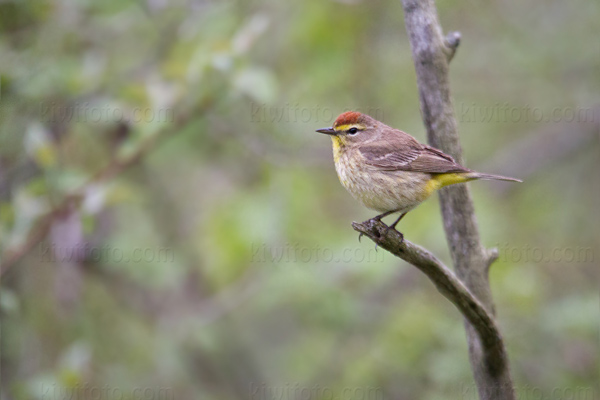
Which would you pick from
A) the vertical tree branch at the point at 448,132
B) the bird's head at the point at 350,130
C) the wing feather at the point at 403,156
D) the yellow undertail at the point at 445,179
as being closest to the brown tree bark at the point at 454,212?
the vertical tree branch at the point at 448,132

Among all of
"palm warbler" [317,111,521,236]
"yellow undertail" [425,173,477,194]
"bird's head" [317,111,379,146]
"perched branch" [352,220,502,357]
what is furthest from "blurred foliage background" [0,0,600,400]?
"perched branch" [352,220,502,357]

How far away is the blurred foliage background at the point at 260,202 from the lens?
187 inches

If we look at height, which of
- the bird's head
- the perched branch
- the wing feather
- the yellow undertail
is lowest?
the perched branch

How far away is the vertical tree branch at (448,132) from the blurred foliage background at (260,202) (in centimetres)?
140

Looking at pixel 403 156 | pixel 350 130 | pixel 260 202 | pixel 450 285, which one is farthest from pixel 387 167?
pixel 260 202

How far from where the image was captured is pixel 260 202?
18.6 ft

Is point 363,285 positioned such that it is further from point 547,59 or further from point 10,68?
point 10,68

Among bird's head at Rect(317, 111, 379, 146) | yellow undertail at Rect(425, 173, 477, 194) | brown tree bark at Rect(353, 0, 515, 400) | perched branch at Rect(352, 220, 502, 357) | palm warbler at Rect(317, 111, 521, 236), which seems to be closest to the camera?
perched branch at Rect(352, 220, 502, 357)

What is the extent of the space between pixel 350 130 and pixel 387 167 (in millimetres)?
483

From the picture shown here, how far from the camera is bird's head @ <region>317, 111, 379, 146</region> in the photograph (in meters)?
4.56

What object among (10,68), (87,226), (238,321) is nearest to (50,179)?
(87,226)

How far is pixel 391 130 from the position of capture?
4656mm

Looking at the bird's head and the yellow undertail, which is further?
the bird's head

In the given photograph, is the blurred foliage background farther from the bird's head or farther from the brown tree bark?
the brown tree bark
